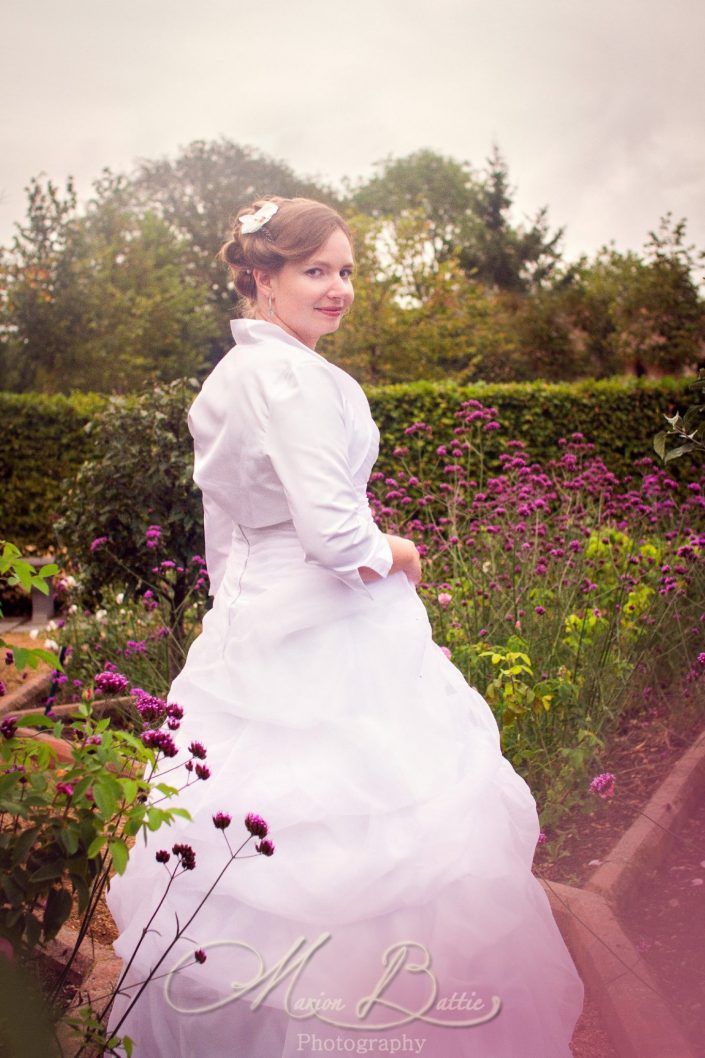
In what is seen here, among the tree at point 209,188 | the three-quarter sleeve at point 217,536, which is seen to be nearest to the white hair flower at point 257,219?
the three-quarter sleeve at point 217,536

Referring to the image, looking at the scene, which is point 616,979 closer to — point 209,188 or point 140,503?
point 140,503

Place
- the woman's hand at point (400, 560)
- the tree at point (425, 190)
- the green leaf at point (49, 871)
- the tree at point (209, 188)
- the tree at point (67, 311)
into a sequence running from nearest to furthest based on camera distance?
1. the green leaf at point (49, 871)
2. the woman's hand at point (400, 560)
3. the tree at point (67, 311)
4. the tree at point (209, 188)
5. the tree at point (425, 190)

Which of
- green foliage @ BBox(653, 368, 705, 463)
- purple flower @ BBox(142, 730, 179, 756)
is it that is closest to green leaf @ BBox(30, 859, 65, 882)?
purple flower @ BBox(142, 730, 179, 756)

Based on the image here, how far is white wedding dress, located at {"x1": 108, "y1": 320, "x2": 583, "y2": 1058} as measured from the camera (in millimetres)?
1545

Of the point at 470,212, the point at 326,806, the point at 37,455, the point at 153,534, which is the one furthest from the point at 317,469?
the point at 470,212

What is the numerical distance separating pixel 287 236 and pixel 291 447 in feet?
1.93

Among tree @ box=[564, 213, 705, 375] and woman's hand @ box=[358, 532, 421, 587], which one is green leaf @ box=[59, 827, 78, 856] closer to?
woman's hand @ box=[358, 532, 421, 587]

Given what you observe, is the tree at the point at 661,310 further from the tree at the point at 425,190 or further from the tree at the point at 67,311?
the tree at the point at 425,190

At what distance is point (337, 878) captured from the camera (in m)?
1.55

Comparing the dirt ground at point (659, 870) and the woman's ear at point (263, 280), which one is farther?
the dirt ground at point (659, 870)

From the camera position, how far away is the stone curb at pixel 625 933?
196 cm

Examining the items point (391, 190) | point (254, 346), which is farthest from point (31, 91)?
point (391, 190)

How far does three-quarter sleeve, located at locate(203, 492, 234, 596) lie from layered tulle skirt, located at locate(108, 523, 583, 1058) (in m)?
0.30

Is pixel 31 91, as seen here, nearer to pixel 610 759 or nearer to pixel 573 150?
pixel 573 150
